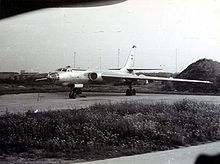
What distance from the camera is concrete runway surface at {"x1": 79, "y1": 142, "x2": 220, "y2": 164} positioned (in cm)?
182

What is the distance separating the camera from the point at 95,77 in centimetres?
188

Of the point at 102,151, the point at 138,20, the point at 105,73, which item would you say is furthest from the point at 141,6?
the point at 102,151

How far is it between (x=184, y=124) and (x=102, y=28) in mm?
765

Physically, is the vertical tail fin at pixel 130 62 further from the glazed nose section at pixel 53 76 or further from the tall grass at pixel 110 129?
the glazed nose section at pixel 53 76

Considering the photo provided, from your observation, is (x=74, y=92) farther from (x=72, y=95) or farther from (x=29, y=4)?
(x=29, y=4)

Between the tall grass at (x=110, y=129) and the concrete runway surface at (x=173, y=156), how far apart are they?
0.11 ft

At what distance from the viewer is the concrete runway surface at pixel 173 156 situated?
1.82m

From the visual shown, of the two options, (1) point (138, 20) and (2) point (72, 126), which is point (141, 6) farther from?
(2) point (72, 126)

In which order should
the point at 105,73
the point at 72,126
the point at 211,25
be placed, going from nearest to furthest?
the point at 72,126 < the point at 105,73 < the point at 211,25

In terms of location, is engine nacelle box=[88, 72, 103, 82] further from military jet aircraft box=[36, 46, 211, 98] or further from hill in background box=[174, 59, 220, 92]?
hill in background box=[174, 59, 220, 92]

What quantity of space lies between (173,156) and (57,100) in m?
0.74

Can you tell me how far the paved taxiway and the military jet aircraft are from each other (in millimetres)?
45

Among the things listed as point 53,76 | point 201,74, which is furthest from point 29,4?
point 201,74

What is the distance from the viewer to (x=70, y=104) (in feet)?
5.91
